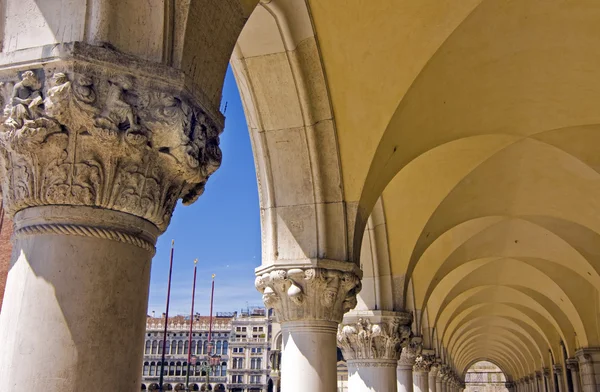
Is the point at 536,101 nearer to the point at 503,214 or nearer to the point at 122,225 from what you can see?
the point at 503,214

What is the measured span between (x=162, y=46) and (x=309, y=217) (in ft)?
10.7

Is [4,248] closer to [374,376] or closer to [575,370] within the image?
[374,376]

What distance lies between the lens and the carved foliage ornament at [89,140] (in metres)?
2.37

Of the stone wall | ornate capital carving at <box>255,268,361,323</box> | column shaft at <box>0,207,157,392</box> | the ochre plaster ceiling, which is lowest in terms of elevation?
column shaft at <box>0,207,157,392</box>

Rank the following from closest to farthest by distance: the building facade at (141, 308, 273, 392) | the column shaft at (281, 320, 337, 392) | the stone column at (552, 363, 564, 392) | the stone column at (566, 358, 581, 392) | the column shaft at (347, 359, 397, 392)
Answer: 1. the column shaft at (281, 320, 337, 392)
2. the column shaft at (347, 359, 397, 392)
3. the stone column at (566, 358, 581, 392)
4. the stone column at (552, 363, 564, 392)
5. the building facade at (141, 308, 273, 392)

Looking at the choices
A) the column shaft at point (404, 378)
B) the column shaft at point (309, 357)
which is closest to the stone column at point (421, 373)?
the column shaft at point (404, 378)

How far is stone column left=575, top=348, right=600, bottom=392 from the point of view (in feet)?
52.6

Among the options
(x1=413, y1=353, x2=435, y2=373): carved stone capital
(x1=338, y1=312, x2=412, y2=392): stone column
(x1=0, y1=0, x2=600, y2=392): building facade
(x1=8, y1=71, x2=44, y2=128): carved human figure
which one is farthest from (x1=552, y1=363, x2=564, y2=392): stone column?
(x1=8, y1=71, x2=44, y2=128): carved human figure

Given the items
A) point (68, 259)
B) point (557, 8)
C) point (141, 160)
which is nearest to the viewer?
point (68, 259)

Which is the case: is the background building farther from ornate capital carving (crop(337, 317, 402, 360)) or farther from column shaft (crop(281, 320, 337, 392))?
column shaft (crop(281, 320, 337, 392))

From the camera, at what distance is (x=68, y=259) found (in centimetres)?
236

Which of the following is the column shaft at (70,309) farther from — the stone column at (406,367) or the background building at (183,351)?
the background building at (183,351)

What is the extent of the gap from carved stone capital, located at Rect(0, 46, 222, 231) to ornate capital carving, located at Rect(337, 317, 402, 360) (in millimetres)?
6539

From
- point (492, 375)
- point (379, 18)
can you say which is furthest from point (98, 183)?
point (492, 375)
